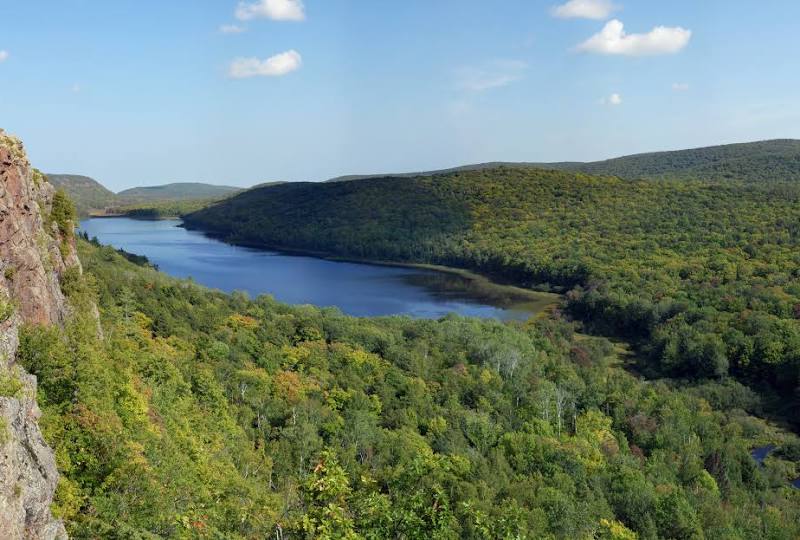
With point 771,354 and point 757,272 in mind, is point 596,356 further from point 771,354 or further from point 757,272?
point 757,272

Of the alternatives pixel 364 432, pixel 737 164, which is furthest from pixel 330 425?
pixel 737 164

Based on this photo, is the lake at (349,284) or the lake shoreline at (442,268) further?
the lake shoreline at (442,268)

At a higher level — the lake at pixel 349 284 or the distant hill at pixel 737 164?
the distant hill at pixel 737 164

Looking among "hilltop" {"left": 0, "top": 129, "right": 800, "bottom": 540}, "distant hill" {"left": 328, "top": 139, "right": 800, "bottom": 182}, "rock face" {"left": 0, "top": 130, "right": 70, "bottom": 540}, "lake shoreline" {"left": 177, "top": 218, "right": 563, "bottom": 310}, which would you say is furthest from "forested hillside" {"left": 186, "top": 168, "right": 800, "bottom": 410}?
"rock face" {"left": 0, "top": 130, "right": 70, "bottom": 540}

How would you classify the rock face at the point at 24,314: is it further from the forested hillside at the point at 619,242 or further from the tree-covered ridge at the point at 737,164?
the tree-covered ridge at the point at 737,164

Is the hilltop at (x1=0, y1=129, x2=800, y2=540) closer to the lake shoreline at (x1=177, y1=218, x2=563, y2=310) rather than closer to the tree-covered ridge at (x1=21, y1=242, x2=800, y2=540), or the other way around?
the tree-covered ridge at (x1=21, y1=242, x2=800, y2=540)

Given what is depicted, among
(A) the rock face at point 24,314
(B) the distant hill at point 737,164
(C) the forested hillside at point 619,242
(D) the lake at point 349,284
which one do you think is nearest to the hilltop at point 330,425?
(A) the rock face at point 24,314

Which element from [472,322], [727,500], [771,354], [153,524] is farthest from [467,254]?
[153,524]
